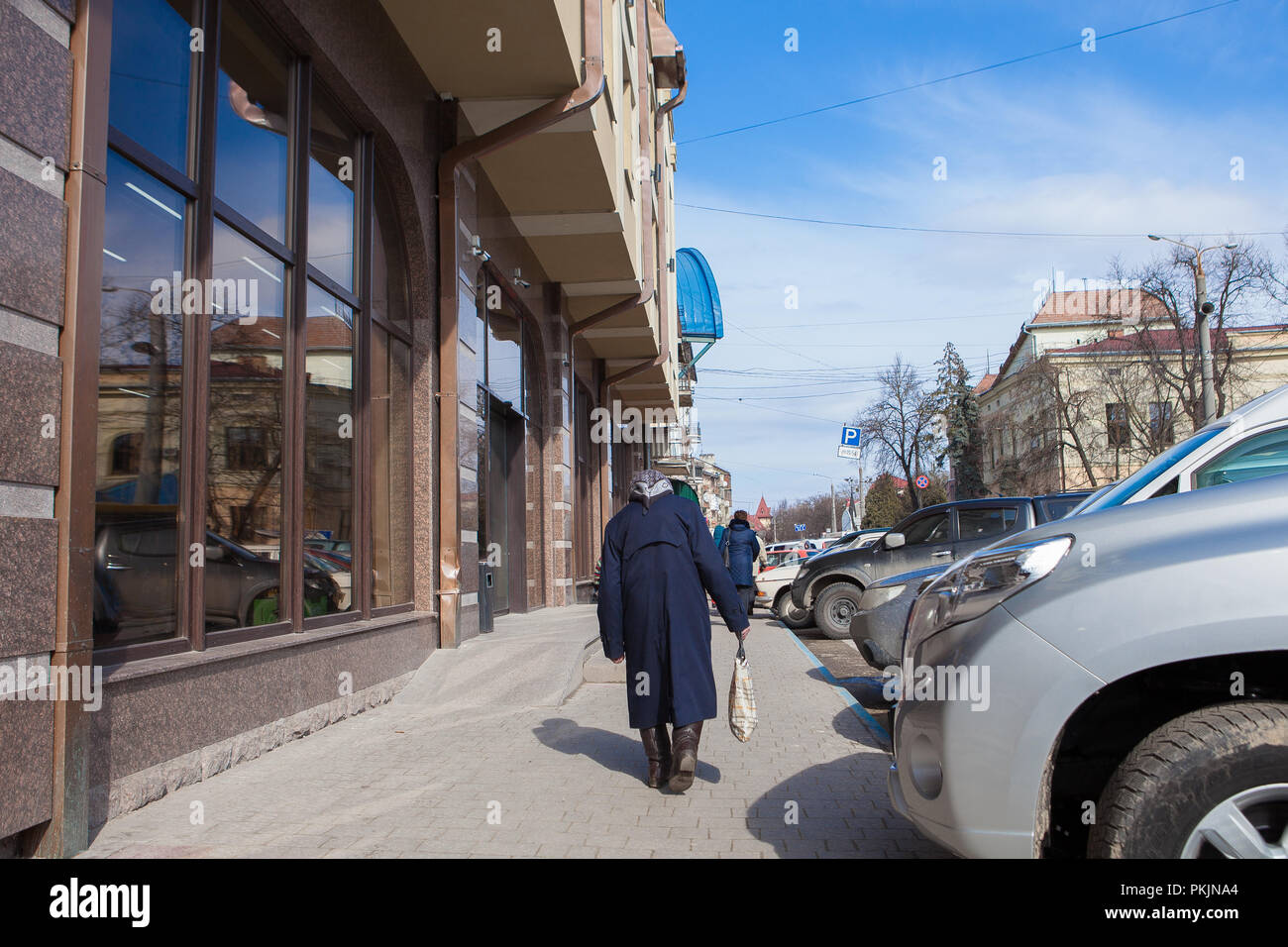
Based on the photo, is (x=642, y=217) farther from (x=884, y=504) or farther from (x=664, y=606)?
(x=884, y=504)

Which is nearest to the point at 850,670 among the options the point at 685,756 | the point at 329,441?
the point at 685,756

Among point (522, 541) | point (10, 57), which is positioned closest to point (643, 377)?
point (522, 541)

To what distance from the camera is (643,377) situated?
2309cm

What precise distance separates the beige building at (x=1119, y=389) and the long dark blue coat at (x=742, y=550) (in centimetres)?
2701

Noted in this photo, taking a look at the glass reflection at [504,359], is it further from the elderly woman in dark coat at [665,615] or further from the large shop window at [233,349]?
the elderly woman in dark coat at [665,615]

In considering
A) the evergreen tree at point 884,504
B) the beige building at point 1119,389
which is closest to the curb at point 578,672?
the beige building at point 1119,389

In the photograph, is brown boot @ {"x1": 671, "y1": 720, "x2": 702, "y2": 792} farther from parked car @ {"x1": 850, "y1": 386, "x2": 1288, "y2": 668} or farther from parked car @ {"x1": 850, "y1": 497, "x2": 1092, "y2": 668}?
parked car @ {"x1": 850, "y1": 497, "x2": 1092, "y2": 668}

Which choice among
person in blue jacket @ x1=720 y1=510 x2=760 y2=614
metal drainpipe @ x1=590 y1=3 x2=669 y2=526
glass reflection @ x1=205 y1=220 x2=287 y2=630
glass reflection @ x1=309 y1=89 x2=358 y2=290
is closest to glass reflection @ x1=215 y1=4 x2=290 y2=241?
glass reflection @ x1=205 y1=220 x2=287 y2=630

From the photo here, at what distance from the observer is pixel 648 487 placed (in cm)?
567

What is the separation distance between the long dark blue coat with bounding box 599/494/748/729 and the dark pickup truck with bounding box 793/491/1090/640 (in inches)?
311

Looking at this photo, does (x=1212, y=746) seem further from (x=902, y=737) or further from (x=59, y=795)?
(x=59, y=795)

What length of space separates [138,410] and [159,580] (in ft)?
2.99

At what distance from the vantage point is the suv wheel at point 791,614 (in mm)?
16522
